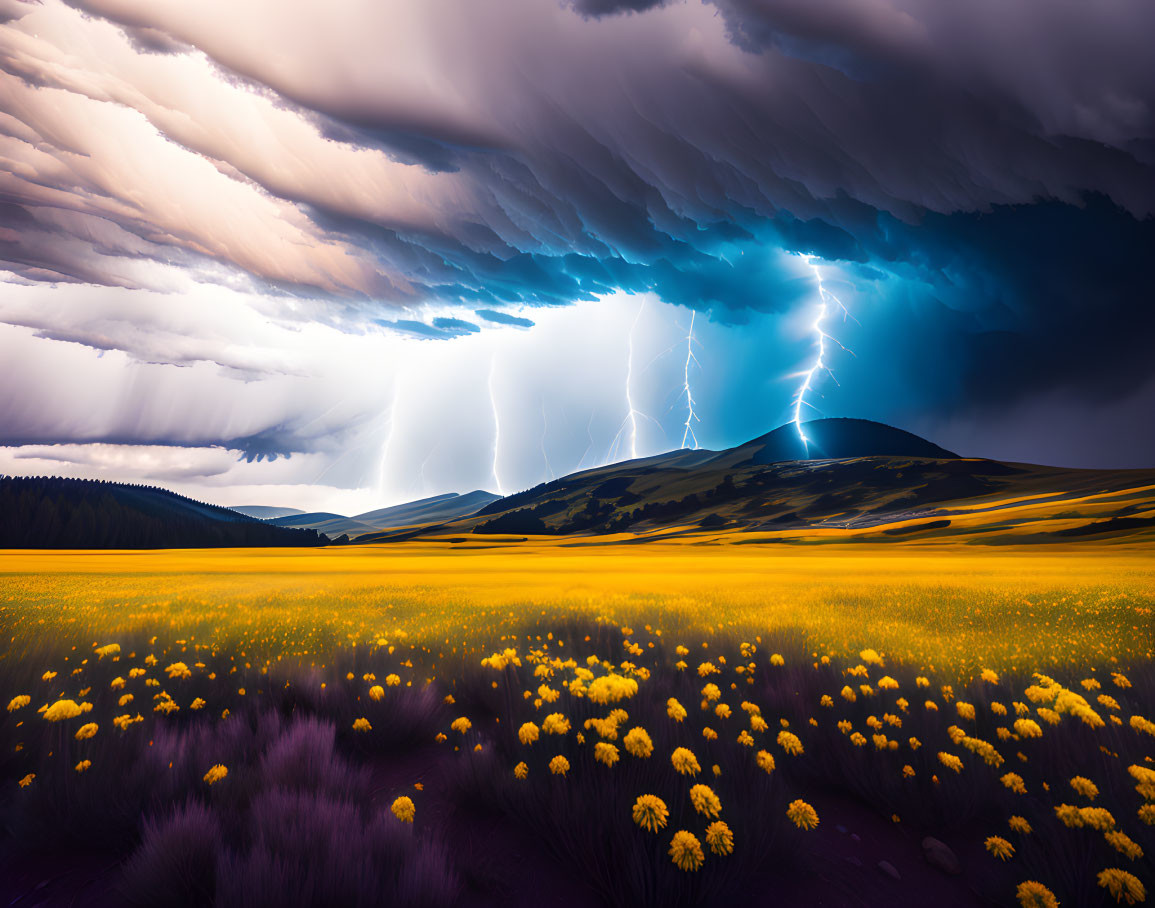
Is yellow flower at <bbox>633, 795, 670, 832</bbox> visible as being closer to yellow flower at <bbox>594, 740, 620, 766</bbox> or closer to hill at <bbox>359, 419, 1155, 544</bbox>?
yellow flower at <bbox>594, 740, 620, 766</bbox>

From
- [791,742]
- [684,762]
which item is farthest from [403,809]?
[791,742]

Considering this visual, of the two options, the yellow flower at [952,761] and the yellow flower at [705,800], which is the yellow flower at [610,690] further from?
the yellow flower at [952,761]

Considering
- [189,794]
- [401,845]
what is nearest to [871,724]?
[401,845]

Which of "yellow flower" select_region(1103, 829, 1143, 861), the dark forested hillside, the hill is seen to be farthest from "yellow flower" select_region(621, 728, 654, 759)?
Result: the dark forested hillside

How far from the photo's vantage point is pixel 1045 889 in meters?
2.32

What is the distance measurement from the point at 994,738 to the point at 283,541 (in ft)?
569

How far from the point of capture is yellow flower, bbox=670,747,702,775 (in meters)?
2.92

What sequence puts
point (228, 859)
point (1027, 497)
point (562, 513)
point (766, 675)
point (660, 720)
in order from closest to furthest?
point (228, 859), point (660, 720), point (766, 675), point (1027, 497), point (562, 513)

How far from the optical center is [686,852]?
2344mm

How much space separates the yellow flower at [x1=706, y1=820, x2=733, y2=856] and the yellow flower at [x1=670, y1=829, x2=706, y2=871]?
9cm

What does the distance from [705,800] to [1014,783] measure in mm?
2323

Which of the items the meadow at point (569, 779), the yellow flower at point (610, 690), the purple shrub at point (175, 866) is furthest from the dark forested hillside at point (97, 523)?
the yellow flower at point (610, 690)

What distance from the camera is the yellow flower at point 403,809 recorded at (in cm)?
267

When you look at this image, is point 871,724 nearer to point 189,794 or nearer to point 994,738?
point 994,738
